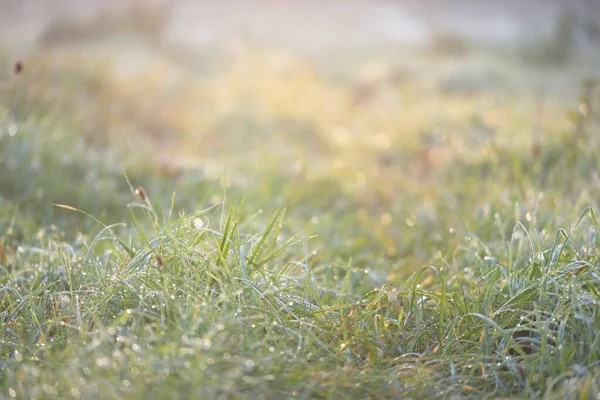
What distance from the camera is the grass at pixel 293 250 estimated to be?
5.22 feet

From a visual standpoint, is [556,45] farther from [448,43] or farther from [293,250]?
[293,250]

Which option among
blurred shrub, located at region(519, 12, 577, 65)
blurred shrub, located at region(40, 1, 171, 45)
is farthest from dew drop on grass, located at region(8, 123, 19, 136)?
blurred shrub, located at region(519, 12, 577, 65)

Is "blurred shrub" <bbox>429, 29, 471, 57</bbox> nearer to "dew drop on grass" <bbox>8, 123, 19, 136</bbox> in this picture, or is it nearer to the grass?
the grass

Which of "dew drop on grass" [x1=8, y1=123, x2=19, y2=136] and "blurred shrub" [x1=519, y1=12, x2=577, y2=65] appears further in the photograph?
"blurred shrub" [x1=519, y1=12, x2=577, y2=65]

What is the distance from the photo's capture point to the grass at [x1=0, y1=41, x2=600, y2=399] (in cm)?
159

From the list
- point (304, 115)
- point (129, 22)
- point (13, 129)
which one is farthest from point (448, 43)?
point (13, 129)

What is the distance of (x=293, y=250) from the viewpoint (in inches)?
111

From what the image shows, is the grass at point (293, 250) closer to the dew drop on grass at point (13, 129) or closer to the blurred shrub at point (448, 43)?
the dew drop on grass at point (13, 129)

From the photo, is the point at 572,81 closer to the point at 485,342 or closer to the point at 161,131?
the point at 161,131

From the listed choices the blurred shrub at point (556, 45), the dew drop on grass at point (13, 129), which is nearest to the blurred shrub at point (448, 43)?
the blurred shrub at point (556, 45)

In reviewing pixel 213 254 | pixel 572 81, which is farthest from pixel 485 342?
pixel 572 81

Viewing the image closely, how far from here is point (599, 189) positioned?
119 inches

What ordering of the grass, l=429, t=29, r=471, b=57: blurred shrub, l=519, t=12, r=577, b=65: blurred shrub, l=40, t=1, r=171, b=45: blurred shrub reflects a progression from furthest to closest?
l=429, t=29, r=471, b=57: blurred shrub
l=40, t=1, r=171, b=45: blurred shrub
l=519, t=12, r=577, b=65: blurred shrub
the grass

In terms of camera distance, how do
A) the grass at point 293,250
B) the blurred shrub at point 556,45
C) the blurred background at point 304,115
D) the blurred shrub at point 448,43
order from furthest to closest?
the blurred shrub at point 448,43
the blurred shrub at point 556,45
the blurred background at point 304,115
the grass at point 293,250
